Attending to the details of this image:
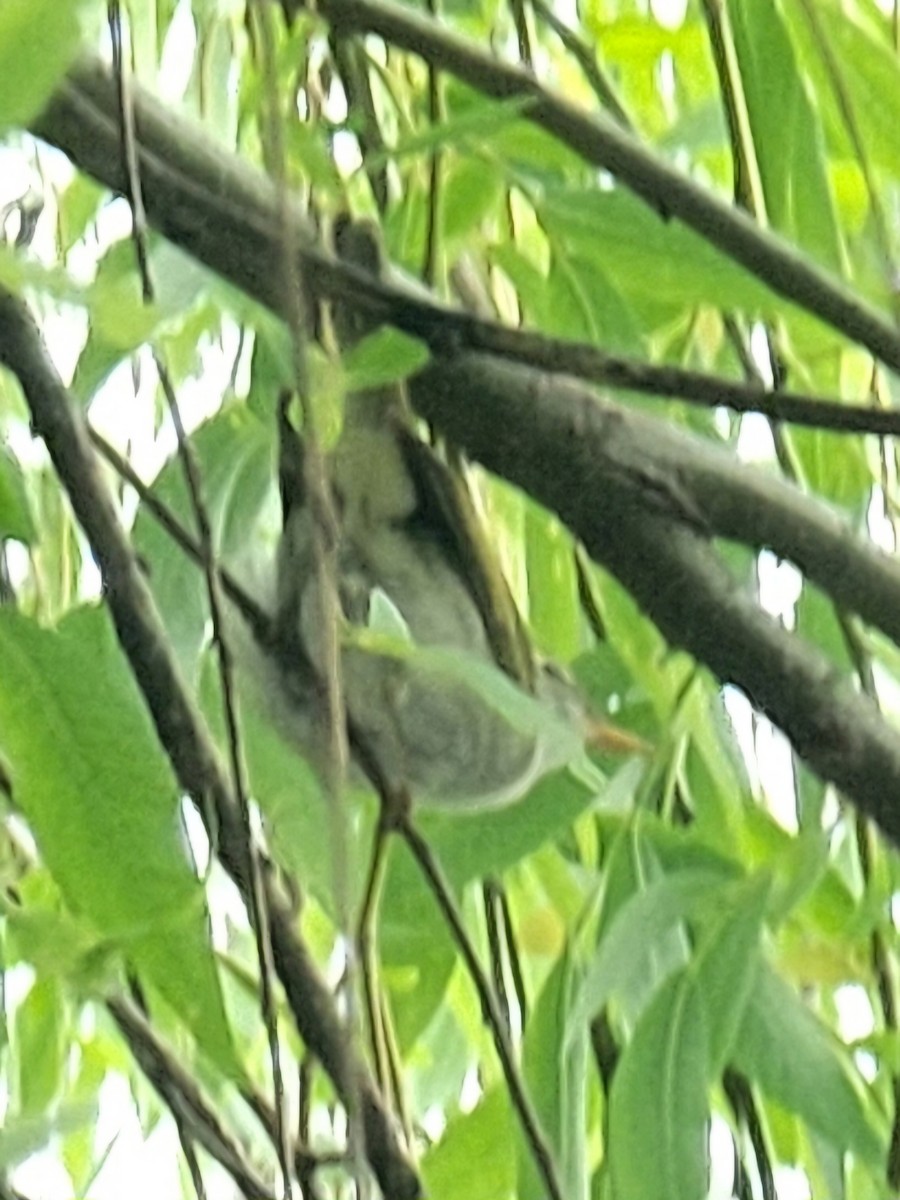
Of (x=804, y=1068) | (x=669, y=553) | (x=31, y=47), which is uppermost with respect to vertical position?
(x=31, y=47)

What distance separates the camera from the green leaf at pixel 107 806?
304mm

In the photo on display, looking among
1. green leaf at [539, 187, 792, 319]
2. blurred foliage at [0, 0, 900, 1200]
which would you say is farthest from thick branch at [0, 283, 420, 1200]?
green leaf at [539, 187, 792, 319]

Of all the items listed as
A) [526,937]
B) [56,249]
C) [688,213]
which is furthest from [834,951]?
[56,249]

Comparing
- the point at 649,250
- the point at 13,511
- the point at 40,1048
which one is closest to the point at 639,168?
the point at 649,250

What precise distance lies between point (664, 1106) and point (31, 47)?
250 millimetres

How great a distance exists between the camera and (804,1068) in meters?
0.40

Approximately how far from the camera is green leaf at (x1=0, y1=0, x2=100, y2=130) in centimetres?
25

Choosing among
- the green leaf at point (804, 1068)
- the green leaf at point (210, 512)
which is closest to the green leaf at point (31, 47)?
the green leaf at point (210, 512)

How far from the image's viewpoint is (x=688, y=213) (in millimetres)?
351

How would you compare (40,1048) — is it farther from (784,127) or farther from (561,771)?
(784,127)

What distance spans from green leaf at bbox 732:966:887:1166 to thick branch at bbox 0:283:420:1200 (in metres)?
0.12

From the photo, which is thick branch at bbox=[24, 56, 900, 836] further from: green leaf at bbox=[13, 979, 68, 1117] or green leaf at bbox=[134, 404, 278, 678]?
green leaf at bbox=[13, 979, 68, 1117]

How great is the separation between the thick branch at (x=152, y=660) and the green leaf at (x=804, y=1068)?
4.8 inches

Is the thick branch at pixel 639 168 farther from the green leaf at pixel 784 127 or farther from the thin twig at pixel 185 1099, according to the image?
the thin twig at pixel 185 1099
